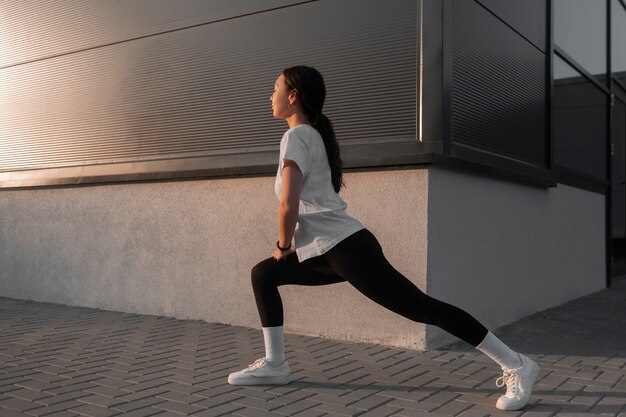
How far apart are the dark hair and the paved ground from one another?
48.3 inches

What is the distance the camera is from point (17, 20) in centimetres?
853

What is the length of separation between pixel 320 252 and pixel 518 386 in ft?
4.08

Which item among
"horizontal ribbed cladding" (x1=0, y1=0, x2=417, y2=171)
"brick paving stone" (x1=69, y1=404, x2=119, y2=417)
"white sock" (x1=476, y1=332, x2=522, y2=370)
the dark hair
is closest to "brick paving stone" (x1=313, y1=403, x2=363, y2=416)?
"white sock" (x1=476, y1=332, x2=522, y2=370)

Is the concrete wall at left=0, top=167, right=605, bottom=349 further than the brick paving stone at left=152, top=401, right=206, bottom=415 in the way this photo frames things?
Yes

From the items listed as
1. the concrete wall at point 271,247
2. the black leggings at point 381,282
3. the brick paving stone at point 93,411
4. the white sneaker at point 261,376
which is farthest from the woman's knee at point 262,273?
the concrete wall at point 271,247

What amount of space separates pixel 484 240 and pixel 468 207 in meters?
0.44

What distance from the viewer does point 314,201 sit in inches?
156

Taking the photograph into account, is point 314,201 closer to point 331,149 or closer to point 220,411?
point 331,149

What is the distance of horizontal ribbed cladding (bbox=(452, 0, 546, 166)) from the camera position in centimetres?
594

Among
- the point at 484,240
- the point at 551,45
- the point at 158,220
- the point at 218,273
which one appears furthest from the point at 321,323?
the point at 551,45

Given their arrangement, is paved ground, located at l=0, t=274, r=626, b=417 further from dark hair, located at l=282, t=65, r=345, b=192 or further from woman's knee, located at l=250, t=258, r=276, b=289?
dark hair, located at l=282, t=65, r=345, b=192

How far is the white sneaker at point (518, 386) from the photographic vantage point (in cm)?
372

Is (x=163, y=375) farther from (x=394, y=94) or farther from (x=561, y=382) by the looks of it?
(x=394, y=94)

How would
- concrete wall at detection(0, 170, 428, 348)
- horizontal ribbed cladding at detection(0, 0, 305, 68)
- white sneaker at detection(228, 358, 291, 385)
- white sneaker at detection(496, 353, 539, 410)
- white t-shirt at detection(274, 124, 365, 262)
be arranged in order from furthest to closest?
horizontal ribbed cladding at detection(0, 0, 305, 68) → concrete wall at detection(0, 170, 428, 348) → white sneaker at detection(228, 358, 291, 385) → white t-shirt at detection(274, 124, 365, 262) → white sneaker at detection(496, 353, 539, 410)
